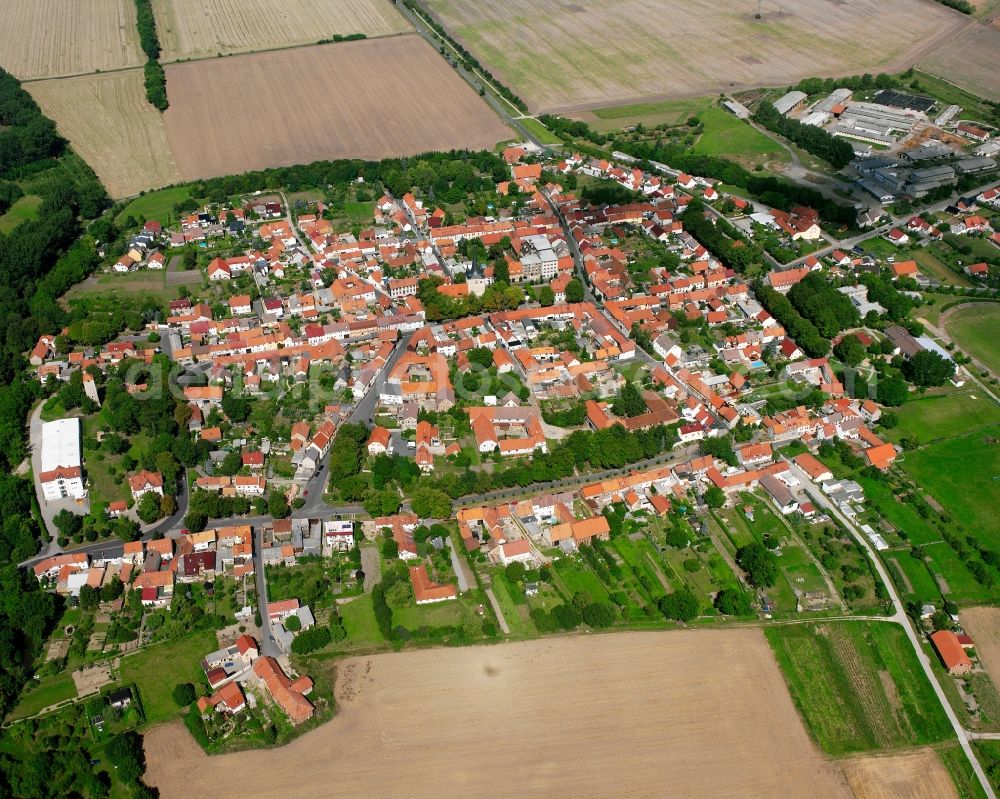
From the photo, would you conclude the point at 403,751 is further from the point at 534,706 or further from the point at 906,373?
the point at 906,373

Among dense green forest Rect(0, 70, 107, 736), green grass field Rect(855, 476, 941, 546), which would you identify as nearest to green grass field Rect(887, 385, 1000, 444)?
green grass field Rect(855, 476, 941, 546)

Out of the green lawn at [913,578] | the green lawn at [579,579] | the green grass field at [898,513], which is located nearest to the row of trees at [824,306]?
the green grass field at [898,513]

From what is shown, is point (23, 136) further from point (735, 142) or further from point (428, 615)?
point (428, 615)

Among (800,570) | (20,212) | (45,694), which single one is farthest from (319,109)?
(800,570)

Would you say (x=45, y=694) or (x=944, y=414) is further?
(x=944, y=414)

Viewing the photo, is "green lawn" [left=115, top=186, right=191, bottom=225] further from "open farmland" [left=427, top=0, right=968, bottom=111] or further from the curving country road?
the curving country road

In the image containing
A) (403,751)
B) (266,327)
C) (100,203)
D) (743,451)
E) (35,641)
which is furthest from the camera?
(100,203)

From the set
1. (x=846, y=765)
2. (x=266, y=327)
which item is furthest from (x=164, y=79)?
(x=846, y=765)
